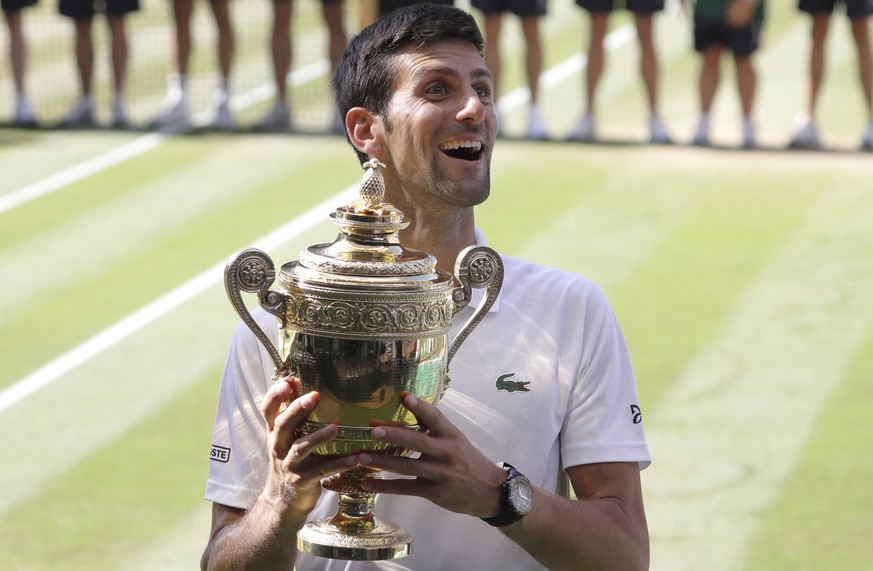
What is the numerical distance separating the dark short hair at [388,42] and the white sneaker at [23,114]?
10.7 meters

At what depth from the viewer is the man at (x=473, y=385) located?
11.5 ft

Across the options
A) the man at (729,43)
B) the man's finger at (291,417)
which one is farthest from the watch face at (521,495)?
the man at (729,43)

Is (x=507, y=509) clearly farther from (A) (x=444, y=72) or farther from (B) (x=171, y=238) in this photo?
(B) (x=171, y=238)

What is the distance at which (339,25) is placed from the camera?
43.6ft

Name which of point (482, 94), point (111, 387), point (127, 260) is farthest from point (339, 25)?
point (482, 94)

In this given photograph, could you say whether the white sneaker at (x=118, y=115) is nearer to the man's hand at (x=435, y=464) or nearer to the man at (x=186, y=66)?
the man at (x=186, y=66)

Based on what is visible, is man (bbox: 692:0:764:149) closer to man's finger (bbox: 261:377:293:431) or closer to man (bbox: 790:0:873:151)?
man (bbox: 790:0:873:151)

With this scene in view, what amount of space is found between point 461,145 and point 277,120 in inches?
408

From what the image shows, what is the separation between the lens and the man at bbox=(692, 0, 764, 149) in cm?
1238

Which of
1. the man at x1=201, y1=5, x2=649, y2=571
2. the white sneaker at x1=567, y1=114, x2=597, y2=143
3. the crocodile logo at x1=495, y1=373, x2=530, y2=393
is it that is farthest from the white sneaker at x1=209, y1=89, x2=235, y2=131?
the crocodile logo at x1=495, y1=373, x2=530, y2=393

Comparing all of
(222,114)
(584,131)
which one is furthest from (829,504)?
(222,114)

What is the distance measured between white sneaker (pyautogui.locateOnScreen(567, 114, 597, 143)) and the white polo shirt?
957cm

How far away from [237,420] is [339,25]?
10008mm

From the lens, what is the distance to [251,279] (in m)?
3.05
